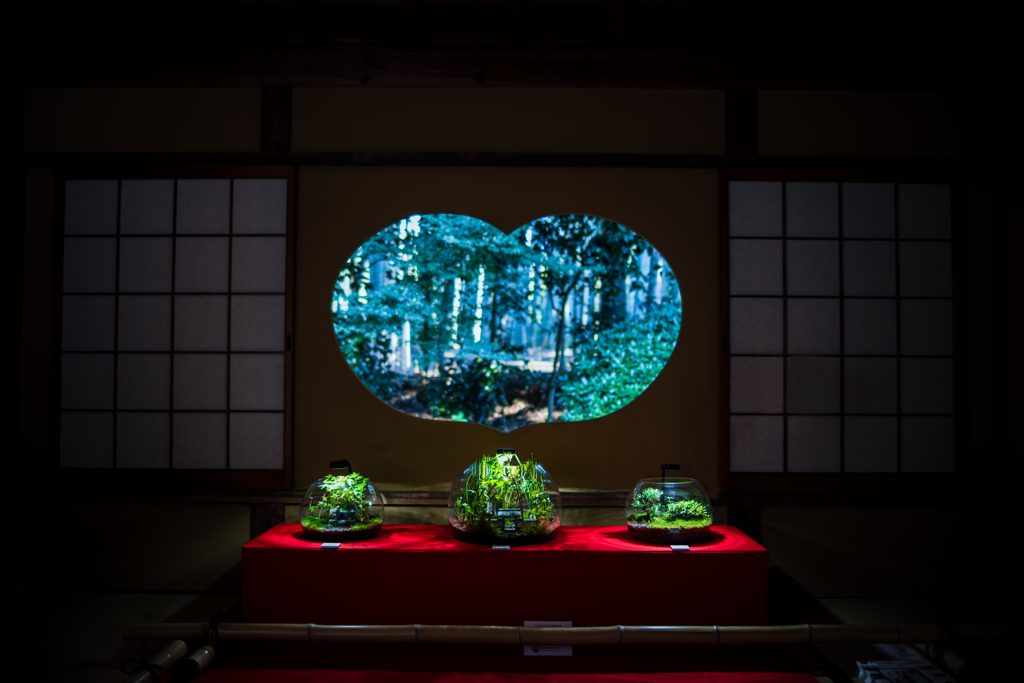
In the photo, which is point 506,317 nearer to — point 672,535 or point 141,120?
point 141,120

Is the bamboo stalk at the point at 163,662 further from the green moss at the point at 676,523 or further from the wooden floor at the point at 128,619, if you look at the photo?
the green moss at the point at 676,523

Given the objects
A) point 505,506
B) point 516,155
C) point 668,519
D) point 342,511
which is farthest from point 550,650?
point 516,155

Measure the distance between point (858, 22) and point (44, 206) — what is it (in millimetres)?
4822

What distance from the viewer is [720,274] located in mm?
3283

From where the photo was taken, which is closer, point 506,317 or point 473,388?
point 506,317

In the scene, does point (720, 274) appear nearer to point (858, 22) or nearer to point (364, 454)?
point (858, 22)

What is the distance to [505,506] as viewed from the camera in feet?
8.50

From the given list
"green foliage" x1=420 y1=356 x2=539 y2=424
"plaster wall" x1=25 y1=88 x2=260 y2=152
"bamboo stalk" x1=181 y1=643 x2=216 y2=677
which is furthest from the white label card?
"green foliage" x1=420 y1=356 x2=539 y2=424

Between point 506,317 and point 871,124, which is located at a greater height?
point 871,124

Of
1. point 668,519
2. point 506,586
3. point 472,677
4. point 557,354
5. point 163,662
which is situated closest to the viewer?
point 163,662

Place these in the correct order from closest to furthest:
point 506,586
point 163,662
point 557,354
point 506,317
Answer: point 163,662
point 506,586
point 506,317
point 557,354

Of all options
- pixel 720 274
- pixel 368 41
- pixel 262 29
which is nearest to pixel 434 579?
pixel 720 274

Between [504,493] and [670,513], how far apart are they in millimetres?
759

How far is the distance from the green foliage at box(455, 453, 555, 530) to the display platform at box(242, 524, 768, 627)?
6.8 inches
